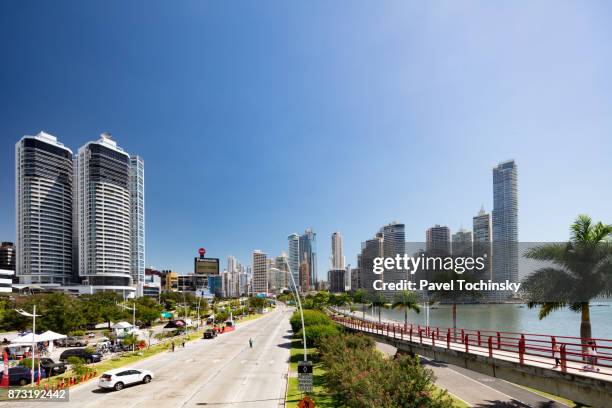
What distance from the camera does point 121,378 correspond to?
3186 centimetres

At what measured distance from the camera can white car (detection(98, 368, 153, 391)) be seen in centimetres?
3117

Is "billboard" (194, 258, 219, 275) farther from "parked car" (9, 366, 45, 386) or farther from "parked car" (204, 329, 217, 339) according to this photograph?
"parked car" (9, 366, 45, 386)

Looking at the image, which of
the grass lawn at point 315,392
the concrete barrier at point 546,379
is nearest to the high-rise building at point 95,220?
the grass lawn at point 315,392

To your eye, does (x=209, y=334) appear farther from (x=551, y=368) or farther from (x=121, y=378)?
(x=551, y=368)

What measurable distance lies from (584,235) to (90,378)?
135ft

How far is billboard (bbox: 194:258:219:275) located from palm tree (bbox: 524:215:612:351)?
5946 inches

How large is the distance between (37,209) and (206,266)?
86.9m

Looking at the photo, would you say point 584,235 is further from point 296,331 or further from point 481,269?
point 296,331

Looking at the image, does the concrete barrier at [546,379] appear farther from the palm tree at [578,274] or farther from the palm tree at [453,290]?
the palm tree at [453,290]

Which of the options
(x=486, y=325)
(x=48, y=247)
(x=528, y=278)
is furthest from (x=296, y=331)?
(x=48, y=247)

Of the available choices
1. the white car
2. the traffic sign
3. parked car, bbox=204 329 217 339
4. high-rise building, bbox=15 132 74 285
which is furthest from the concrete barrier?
high-rise building, bbox=15 132 74 285

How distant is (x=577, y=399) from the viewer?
637 inches

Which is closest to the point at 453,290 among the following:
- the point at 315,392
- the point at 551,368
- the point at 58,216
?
the point at 315,392

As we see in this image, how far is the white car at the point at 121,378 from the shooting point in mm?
31172
